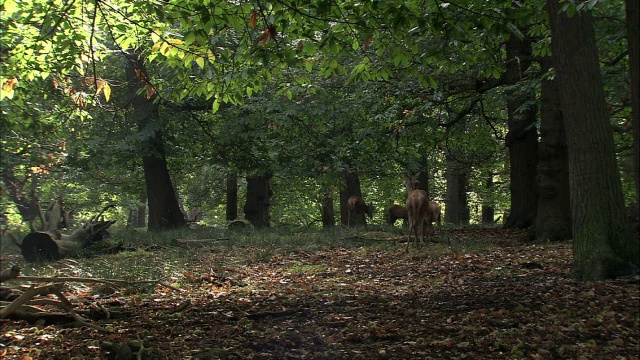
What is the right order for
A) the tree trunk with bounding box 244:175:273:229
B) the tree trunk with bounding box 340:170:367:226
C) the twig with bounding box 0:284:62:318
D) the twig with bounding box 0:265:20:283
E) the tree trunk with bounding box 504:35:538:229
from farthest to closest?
the tree trunk with bounding box 244:175:273:229 → the tree trunk with bounding box 340:170:367:226 → the tree trunk with bounding box 504:35:538:229 → the twig with bounding box 0:284:62:318 → the twig with bounding box 0:265:20:283

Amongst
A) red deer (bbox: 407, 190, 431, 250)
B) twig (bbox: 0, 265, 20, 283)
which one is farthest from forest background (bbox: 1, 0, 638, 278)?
twig (bbox: 0, 265, 20, 283)

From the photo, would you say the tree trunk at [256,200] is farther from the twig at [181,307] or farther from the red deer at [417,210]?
the twig at [181,307]

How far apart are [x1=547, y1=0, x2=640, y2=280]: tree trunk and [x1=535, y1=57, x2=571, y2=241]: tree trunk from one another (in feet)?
14.8

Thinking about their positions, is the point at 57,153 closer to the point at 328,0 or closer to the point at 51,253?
the point at 51,253

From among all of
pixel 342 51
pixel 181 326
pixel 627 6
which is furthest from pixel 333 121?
pixel 627 6

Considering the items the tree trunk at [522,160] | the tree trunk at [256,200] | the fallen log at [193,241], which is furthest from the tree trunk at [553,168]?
the tree trunk at [256,200]

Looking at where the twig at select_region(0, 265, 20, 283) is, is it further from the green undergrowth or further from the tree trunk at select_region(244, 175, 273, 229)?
the tree trunk at select_region(244, 175, 273, 229)

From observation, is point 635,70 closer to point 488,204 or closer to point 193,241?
point 193,241

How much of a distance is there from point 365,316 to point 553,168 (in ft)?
23.8

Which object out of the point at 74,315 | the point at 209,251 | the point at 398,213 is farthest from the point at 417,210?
the point at 398,213

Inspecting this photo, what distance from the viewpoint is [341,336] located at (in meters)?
4.94

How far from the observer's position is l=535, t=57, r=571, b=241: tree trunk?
429 inches

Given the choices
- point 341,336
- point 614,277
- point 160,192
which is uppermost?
point 160,192

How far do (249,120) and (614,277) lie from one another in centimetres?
1021
